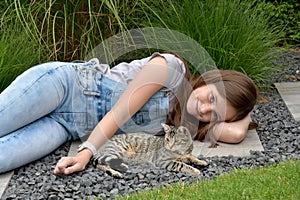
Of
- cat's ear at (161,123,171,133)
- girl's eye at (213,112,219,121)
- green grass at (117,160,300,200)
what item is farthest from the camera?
girl's eye at (213,112,219,121)

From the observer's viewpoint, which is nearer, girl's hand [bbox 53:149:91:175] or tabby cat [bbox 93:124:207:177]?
girl's hand [bbox 53:149:91:175]

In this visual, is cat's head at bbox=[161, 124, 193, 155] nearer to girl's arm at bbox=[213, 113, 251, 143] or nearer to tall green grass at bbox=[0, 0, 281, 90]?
girl's arm at bbox=[213, 113, 251, 143]

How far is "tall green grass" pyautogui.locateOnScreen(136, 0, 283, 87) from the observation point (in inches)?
196

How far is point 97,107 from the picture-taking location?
4094 mm

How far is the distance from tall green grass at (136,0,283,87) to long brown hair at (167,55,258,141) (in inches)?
37.3

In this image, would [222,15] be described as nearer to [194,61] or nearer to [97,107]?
[194,61]

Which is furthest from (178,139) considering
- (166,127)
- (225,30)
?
(225,30)

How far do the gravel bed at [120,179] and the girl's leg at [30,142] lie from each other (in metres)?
0.06

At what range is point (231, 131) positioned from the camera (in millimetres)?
4016

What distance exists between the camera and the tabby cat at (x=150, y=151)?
364 centimetres

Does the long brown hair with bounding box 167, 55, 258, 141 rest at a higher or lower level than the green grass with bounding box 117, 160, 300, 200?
higher

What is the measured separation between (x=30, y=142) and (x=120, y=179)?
0.66 metres

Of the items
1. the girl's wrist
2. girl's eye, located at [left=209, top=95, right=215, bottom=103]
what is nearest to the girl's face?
girl's eye, located at [left=209, top=95, right=215, bottom=103]

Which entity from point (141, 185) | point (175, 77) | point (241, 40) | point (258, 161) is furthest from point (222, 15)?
point (141, 185)
